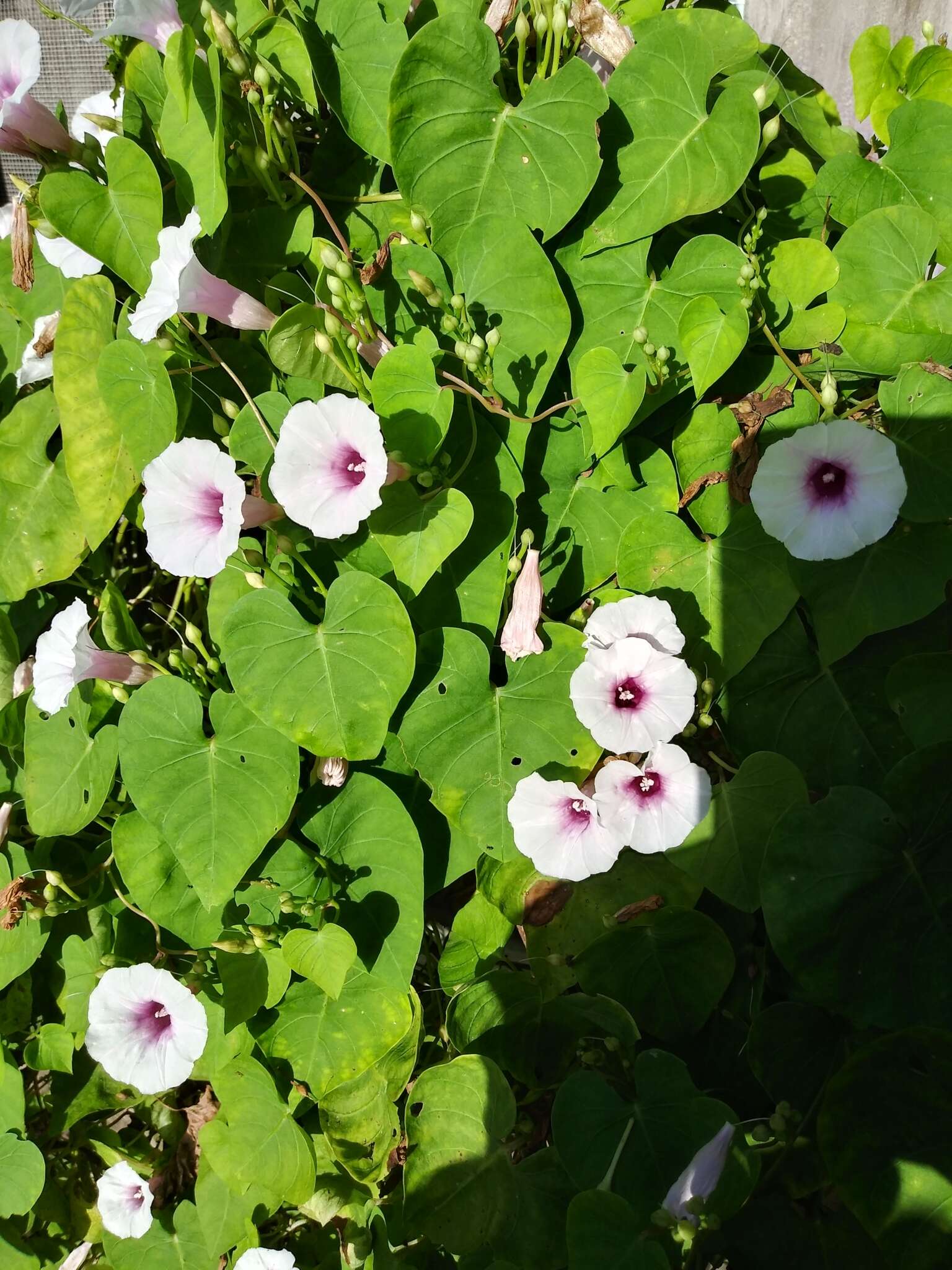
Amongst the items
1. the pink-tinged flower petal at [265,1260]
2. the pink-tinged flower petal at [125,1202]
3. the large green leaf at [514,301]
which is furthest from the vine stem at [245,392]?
the pink-tinged flower petal at [125,1202]

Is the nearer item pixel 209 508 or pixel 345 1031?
pixel 209 508

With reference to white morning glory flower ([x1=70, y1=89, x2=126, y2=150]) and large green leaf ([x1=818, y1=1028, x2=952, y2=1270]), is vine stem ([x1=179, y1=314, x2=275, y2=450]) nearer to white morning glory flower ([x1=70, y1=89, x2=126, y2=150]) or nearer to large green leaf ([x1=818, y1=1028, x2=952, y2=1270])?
white morning glory flower ([x1=70, y1=89, x2=126, y2=150])

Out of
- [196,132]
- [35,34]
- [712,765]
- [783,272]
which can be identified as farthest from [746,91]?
[35,34]

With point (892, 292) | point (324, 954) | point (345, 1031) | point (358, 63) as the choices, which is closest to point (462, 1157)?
point (345, 1031)

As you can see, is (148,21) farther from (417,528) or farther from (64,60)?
(64,60)

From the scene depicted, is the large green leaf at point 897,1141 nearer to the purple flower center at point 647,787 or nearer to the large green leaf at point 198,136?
the purple flower center at point 647,787

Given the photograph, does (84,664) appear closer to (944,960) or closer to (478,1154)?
(478,1154)

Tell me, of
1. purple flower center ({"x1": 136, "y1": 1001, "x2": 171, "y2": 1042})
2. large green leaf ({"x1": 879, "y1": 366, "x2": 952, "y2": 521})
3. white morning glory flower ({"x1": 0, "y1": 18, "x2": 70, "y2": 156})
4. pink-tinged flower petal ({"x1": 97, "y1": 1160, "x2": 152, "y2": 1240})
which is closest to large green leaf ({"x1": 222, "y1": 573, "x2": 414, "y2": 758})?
purple flower center ({"x1": 136, "y1": 1001, "x2": 171, "y2": 1042})
